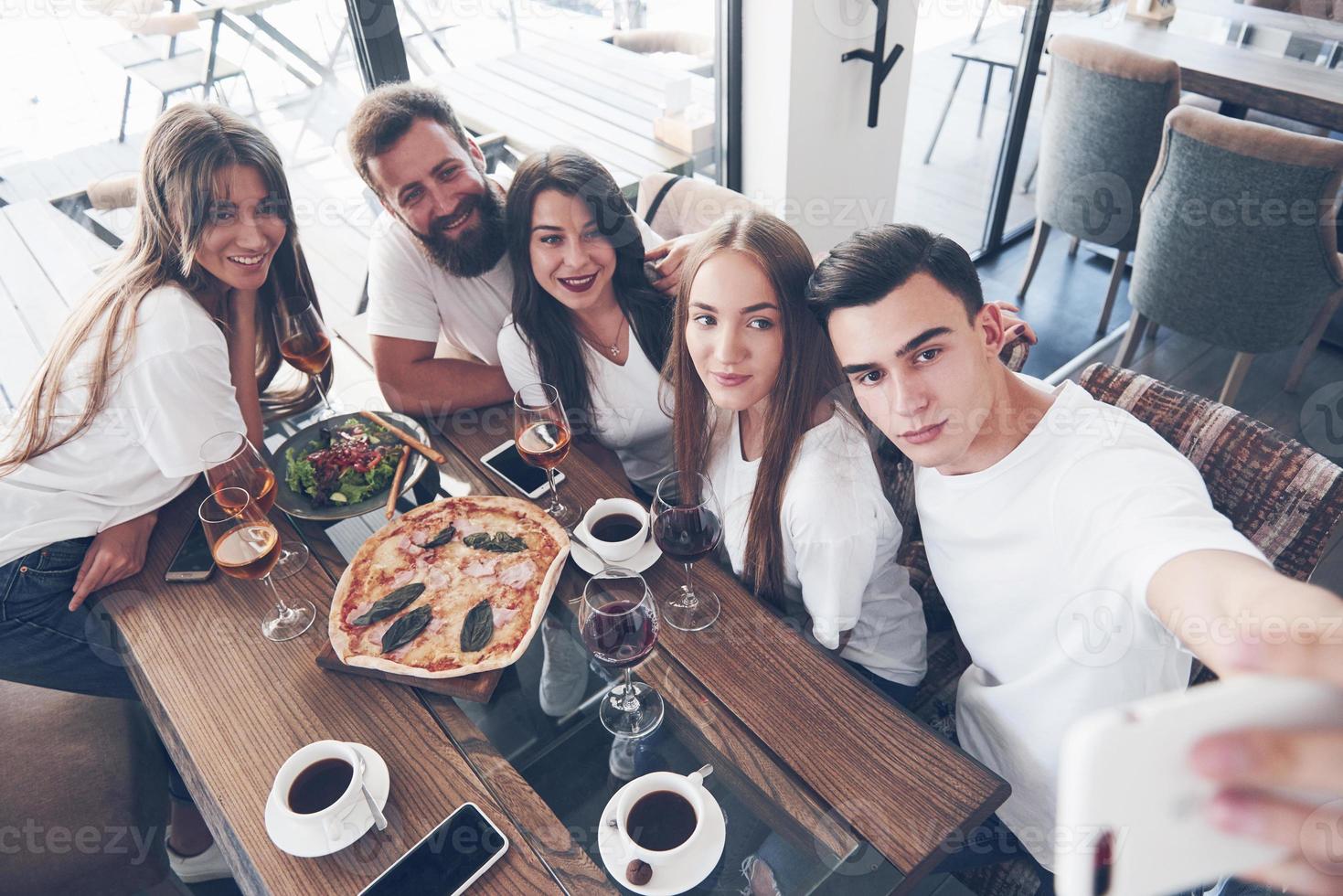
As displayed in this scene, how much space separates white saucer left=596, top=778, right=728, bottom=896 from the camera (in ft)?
3.26

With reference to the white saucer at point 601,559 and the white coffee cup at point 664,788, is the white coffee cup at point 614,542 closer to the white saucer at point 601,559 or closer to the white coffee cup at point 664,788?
the white saucer at point 601,559

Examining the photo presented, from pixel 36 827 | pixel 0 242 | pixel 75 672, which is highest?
pixel 0 242

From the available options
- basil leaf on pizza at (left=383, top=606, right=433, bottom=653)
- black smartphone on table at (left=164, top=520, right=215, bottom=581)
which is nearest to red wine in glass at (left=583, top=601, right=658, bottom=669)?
basil leaf on pizza at (left=383, top=606, right=433, bottom=653)

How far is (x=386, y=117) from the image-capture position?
180 cm

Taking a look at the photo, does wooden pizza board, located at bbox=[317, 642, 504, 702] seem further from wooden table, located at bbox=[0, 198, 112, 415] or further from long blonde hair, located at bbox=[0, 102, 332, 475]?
wooden table, located at bbox=[0, 198, 112, 415]

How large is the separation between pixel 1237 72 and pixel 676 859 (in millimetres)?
3554

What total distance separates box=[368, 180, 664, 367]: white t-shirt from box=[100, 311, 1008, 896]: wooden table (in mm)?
786

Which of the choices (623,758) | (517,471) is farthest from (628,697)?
(517,471)

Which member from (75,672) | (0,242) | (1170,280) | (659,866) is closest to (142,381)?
(75,672)

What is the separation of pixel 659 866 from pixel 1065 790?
2.16 feet

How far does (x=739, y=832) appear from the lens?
3.49ft

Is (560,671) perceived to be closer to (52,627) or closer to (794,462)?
(794,462)

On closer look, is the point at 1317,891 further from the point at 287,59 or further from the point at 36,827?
the point at 287,59

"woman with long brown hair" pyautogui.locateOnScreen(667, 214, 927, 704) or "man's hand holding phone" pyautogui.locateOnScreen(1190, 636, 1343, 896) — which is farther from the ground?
"man's hand holding phone" pyautogui.locateOnScreen(1190, 636, 1343, 896)
